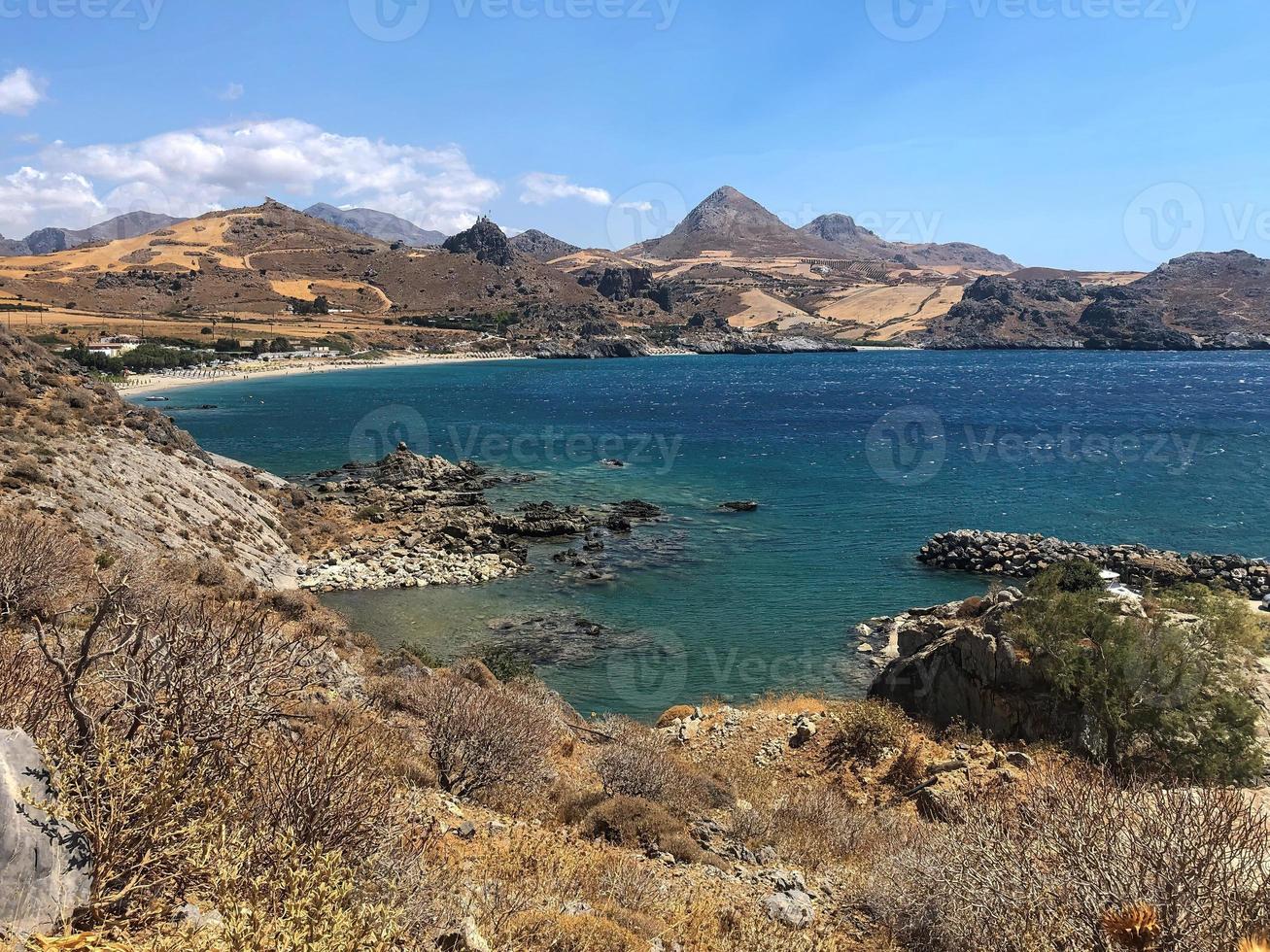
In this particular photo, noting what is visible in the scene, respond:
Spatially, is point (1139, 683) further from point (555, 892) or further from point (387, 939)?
point (387, 939)

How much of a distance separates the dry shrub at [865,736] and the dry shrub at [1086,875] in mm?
6894

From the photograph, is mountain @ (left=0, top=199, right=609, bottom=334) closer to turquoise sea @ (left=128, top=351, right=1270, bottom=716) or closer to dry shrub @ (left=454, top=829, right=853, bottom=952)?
turquoise sea @ (left=128, top=351, right=1270, bottom=716)

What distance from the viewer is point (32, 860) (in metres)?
3.90

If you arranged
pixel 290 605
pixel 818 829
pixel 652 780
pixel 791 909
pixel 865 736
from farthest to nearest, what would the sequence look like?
pixel 290 605
pixel 865 736
pixel 652 780
pixel 818 829
pixel 791 909

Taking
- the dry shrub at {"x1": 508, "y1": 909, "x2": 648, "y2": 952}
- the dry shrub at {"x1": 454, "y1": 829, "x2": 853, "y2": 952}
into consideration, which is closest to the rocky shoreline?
the dry shrub at {"x1": 454, "y1": 829, "x2": 853, "y2": 952}

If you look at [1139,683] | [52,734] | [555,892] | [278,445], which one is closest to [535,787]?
[555,892]

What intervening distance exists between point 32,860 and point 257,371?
383 ft

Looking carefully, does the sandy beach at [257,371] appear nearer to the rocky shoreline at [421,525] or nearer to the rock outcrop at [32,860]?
the rocky shoreline at [421,525]

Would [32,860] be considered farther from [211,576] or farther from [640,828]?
[211,576]

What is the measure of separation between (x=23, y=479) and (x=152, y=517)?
11.0 ft
